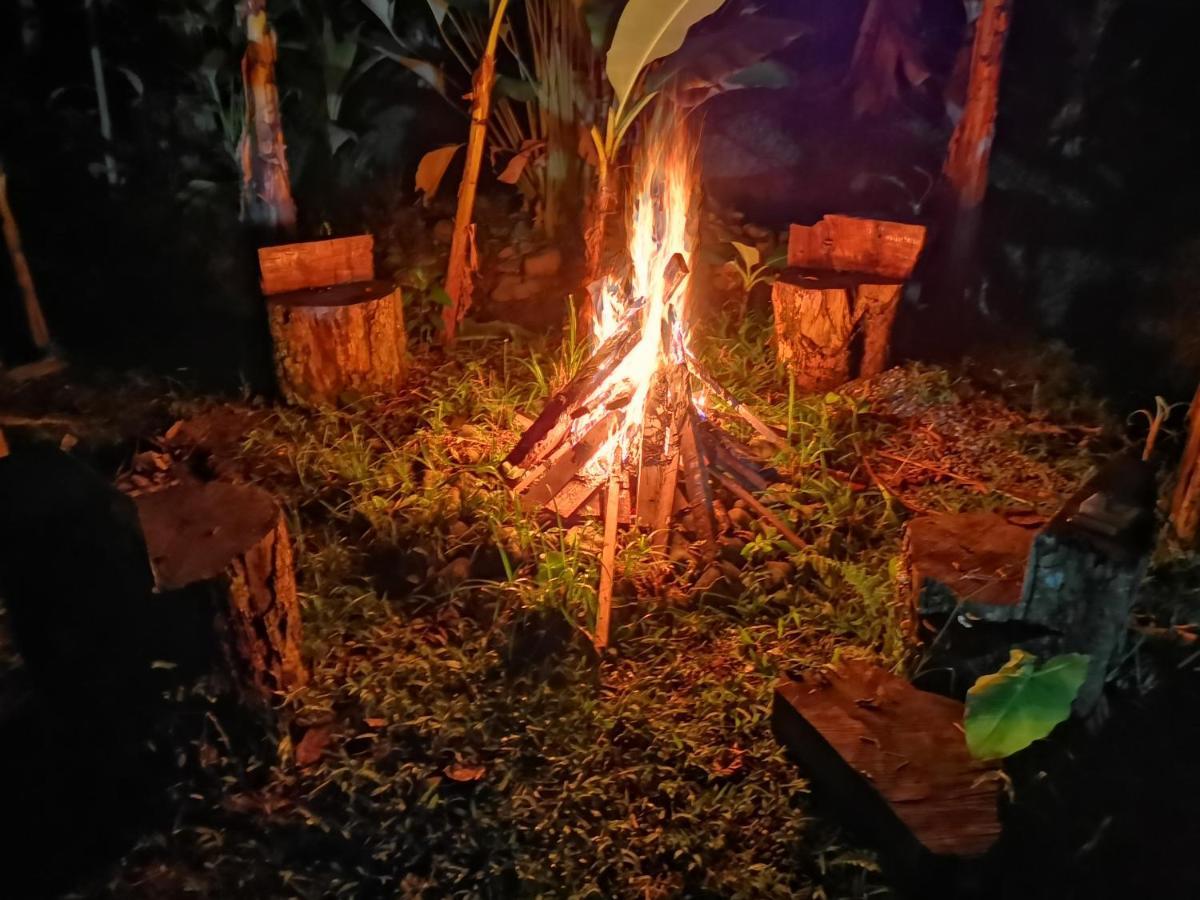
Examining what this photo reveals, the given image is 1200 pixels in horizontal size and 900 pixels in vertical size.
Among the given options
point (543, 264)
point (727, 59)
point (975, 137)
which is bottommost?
point (543, 264)

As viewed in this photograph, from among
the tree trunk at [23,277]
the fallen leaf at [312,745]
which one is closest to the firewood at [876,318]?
the fallen leaf at [312,745]

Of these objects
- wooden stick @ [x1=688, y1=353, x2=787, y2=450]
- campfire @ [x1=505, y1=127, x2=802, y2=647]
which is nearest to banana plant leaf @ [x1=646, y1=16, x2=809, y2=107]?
campfire @ [x1=505, y1=127, x2=802, y2=647]

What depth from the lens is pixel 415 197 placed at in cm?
496

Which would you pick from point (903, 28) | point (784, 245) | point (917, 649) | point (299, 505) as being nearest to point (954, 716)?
point (917, 649)

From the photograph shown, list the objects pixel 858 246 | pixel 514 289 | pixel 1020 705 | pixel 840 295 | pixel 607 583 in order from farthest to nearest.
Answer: pixel 514 289 < pixel 858 246 < pixel 840 295 < pixel 607 583 < pixel 1020 705

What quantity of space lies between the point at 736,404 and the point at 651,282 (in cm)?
54

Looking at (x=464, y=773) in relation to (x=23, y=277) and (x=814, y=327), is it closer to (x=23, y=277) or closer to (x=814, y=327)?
(x=814, y=327)

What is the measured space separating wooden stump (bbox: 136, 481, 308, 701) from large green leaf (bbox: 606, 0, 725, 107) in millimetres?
2019

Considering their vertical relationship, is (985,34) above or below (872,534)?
above

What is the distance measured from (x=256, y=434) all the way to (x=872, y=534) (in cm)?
234

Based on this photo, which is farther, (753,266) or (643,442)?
(753,266)

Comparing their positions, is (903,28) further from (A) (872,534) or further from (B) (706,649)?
(B) (706,649)

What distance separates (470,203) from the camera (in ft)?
13.1

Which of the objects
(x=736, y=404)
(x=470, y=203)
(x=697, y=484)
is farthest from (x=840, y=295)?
(x=470, y=203)
